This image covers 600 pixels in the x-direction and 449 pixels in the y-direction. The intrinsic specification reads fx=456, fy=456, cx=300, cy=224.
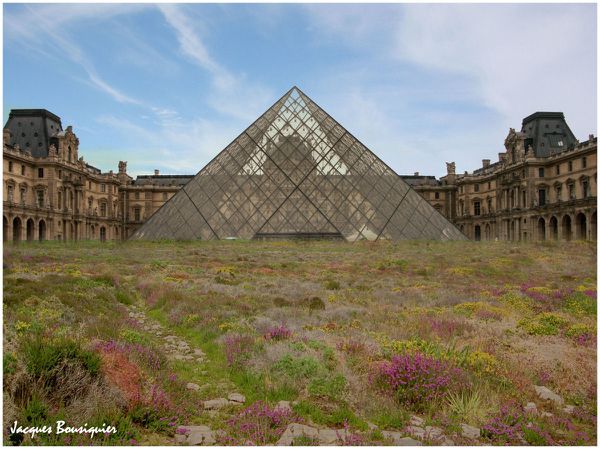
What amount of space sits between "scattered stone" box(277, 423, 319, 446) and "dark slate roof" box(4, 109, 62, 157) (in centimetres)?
7553

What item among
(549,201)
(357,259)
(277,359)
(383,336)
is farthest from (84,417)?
(549,201)

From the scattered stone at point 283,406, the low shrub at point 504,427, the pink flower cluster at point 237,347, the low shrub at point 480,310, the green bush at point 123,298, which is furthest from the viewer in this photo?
the green bush at point 123,298

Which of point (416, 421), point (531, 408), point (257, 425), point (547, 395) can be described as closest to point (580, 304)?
point (547, 395)

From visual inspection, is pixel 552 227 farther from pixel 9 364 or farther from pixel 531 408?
pixel 9 364

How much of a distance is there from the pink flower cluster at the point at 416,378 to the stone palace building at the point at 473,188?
59.7m

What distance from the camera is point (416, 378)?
646cm

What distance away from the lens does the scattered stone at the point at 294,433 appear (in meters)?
5.05

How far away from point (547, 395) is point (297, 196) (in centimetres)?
3375

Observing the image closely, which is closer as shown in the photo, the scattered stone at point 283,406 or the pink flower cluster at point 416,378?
the scattered stone at point 283,406

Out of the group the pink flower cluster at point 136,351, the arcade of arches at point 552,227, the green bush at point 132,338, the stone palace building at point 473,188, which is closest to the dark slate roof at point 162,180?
the stone palace building at point 473,188

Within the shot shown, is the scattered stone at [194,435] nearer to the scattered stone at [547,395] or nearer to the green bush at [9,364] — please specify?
the green bush at [9,364]
